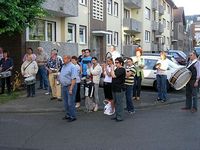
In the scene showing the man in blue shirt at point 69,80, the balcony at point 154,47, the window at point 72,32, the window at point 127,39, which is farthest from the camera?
the balcony at point 154,47

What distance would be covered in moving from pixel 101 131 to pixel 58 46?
36.8 ft

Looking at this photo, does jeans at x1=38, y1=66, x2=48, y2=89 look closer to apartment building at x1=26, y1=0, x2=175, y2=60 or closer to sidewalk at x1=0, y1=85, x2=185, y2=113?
sidewalk at x1=0, y1=85, x2=185, y2=113

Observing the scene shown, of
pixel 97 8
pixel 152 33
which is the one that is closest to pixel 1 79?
pixel 97 8

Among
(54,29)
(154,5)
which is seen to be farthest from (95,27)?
(154,5)

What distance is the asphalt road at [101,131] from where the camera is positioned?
24.7 ft

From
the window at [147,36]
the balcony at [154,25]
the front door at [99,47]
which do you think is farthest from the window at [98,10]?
the balcony at [154,25]

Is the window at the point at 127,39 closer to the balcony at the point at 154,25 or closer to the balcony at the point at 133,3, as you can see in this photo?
the balcony at the point at 133,3

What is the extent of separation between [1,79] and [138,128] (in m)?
7.50

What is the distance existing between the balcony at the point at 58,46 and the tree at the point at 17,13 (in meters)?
3.20

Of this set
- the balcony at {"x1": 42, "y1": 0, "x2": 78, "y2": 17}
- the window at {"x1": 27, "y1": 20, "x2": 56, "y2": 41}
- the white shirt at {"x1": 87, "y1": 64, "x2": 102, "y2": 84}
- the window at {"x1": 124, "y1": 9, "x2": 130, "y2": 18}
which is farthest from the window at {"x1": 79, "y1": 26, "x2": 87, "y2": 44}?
the window at {"x1": 124, "y1": 9, "x2": 130, "y2": 18}

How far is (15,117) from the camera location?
10836 mm

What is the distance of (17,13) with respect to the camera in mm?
13375

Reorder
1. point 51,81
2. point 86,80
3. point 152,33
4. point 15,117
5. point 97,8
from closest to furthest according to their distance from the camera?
point 15,117 → point 86,80 → point 51,81 → point 97,8 → point 152,33

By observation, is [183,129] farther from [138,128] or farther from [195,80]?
[195,80]
